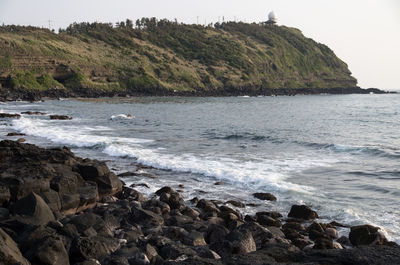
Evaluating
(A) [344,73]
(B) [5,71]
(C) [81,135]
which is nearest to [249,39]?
(A) [344,73]

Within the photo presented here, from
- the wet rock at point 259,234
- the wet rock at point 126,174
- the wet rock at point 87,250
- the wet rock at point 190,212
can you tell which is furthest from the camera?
the wet rock at point 126,174

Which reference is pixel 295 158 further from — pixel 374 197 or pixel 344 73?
pixel 344 73

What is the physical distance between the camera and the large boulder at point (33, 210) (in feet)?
25.9

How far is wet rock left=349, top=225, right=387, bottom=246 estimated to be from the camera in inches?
339

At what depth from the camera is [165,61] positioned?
11756cm

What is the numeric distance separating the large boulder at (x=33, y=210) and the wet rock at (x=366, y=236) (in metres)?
6.46

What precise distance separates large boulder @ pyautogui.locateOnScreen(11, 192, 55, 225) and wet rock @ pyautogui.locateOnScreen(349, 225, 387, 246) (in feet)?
21.2

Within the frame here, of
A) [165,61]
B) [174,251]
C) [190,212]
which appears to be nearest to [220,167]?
[190,212]

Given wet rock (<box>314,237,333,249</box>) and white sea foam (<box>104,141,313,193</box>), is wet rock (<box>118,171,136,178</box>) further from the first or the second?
wet rock (<box>314,237,333,249</box>)

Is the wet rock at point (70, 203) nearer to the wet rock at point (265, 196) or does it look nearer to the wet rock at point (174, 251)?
the wet rock at point (174, 251)

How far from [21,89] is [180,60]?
5868 centimetres

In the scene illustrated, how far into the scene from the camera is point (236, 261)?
545 centimetres

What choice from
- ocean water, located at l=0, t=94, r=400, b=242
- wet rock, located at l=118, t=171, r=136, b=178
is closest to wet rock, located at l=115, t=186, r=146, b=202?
ocean water, located at l=0, t=94, r=400, b=242

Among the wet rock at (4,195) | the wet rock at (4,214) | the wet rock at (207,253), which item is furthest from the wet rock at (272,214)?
the wet rock at (4,195)
